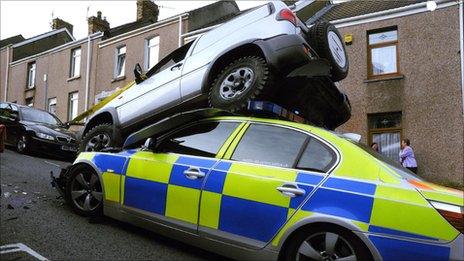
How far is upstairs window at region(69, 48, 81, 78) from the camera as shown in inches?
1004

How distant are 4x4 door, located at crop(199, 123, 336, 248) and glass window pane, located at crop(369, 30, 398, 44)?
1230cm

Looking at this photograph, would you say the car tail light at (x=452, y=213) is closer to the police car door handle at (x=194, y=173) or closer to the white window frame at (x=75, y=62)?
the police car door handle at (x=194, y=173)

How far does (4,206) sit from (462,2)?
13184 millimetres

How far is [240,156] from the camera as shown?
4008 millimetres

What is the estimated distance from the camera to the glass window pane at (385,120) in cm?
1465

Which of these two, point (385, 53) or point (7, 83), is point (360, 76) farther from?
point (7, 83)

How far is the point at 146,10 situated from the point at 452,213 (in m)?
24.8

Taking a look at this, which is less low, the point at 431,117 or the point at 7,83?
the point at 7,83

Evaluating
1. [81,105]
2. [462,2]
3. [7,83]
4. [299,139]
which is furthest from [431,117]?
[7,83]

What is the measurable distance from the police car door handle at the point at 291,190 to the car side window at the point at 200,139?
32.4 inches

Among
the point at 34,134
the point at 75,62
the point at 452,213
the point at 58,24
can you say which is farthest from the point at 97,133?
the point at 58,24

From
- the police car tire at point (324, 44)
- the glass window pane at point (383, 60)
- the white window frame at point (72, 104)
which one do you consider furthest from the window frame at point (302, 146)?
the white window frame at point (72, 104)

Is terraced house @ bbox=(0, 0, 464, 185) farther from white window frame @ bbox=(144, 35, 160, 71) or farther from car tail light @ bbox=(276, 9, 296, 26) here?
car tail light @ bbox=(276, 9, 296, 26)

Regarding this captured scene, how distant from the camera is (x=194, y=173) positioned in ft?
13.3
